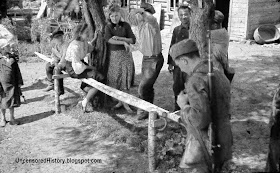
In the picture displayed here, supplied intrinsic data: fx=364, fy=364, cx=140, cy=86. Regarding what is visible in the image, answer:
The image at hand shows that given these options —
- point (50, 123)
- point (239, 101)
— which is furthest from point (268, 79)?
point (50, 123)

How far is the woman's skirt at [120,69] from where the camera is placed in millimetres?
6977

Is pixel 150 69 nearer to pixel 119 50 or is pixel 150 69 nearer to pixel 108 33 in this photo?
pixel 119 50

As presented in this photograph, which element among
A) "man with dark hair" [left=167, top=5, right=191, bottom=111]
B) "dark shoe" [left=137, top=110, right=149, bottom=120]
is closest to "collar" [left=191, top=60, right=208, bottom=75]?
"man with dark hair" [left=167, top=5, right=191, bottom=111]

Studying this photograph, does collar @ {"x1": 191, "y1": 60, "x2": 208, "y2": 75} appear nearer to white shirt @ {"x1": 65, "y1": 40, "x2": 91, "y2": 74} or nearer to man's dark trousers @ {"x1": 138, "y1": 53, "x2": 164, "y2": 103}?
man's dark trousers @ {"x1": 138, "y1": 53, "x2": 164, "y2": 103}

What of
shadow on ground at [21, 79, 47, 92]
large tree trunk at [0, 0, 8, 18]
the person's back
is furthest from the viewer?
large tree trunk at [0, 0, 8, 18]

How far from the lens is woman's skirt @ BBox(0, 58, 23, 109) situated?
655 centimetres

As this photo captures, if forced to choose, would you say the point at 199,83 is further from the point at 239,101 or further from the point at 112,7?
the point at 239,101

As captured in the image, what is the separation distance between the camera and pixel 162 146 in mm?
5398

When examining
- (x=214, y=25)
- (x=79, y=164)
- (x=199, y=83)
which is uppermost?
(x=214, y=25)

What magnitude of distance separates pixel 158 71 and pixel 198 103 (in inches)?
131

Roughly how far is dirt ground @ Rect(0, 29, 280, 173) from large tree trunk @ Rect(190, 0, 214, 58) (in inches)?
65.7

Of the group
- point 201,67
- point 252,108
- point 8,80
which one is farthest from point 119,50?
point 201,67

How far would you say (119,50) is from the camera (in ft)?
22.8

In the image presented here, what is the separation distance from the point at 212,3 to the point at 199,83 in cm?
265
